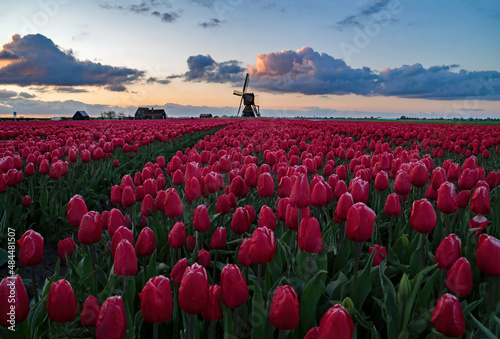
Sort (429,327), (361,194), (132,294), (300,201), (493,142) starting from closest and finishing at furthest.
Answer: (429,327), (132,294), (300,201), (361,194), (493,142)

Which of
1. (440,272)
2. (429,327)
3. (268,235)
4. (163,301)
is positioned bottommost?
(429,327)

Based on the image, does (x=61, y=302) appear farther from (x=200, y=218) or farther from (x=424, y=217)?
(x=424, y=217)

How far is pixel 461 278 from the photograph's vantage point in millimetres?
1696

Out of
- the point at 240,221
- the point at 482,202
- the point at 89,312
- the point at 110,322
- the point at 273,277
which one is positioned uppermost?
the point at 482,202

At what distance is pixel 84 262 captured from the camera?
2512mm

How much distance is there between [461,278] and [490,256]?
188 millimetres

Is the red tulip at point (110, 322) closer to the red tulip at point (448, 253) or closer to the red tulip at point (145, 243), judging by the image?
the red tulip at point (145, 243)

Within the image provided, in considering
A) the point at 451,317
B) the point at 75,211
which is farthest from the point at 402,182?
the point at 75,211

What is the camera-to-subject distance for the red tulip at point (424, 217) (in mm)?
2072

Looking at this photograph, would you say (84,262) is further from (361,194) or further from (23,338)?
(361,194)

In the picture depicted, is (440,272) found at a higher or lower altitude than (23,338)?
higher

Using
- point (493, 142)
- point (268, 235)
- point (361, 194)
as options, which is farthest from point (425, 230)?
point (493, 142)

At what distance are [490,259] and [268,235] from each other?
3.54 feet

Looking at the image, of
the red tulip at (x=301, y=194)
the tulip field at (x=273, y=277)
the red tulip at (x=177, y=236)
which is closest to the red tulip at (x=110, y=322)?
the tulip field at (x=273, y=277)
